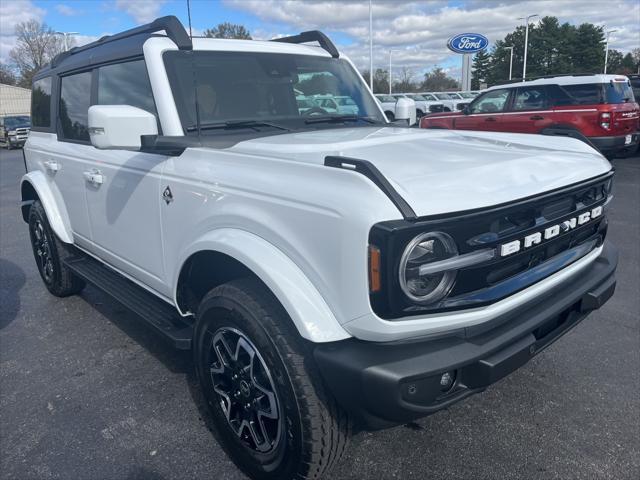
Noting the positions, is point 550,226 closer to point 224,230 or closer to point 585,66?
point 224,230

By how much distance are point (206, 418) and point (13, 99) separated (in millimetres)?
58695

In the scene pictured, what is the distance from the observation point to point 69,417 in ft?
10.0

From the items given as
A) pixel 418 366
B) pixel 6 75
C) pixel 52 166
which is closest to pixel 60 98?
pixel 52 166

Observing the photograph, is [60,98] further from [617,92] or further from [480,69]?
[480,69]

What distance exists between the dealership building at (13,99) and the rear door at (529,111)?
169ft

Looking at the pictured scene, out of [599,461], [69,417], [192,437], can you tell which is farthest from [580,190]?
[69,417]

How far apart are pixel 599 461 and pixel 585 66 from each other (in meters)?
77.1

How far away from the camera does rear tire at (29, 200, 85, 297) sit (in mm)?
4527

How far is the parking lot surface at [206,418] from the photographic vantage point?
260 cm

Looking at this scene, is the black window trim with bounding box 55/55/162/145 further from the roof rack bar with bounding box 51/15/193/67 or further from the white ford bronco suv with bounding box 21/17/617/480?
the roof rack bar with bounding box 51/15/193/67

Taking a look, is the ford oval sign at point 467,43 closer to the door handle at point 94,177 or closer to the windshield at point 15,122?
the windshield at point 15,122

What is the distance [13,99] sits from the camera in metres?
51.6

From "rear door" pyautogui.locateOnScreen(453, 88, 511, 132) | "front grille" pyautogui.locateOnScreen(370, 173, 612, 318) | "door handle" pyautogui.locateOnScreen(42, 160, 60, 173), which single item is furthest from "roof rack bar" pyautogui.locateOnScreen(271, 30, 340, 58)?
"rear door" pyautogui.locateOnScreen(453, 88, 511, 132)

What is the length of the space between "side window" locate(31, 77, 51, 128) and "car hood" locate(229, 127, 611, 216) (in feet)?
9.05
